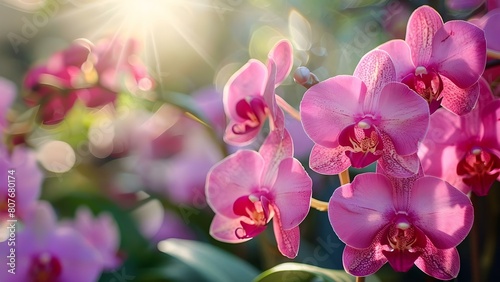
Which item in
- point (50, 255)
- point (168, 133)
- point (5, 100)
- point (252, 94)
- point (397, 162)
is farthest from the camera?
point (168, 133)

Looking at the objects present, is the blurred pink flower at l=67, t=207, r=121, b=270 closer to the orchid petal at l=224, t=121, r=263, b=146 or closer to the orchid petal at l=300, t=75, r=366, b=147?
the orchid petal at l=224, t=121, r=263, b=146

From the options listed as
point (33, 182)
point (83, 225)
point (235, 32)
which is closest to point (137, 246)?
point (83, 225)

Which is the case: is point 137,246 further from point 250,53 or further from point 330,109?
point 330,109

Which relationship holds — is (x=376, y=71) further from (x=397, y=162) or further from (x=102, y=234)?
(x=102, y=234)

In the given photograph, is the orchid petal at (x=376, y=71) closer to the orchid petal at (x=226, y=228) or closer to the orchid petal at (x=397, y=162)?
the orchid petal at (x=397, y=162)

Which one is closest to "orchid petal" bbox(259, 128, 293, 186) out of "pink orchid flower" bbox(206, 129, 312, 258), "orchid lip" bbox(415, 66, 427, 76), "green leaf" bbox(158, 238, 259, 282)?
"pink orchid flower" bbox(206, 129, 312, 258)

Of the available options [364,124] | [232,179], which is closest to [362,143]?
[364,124]
